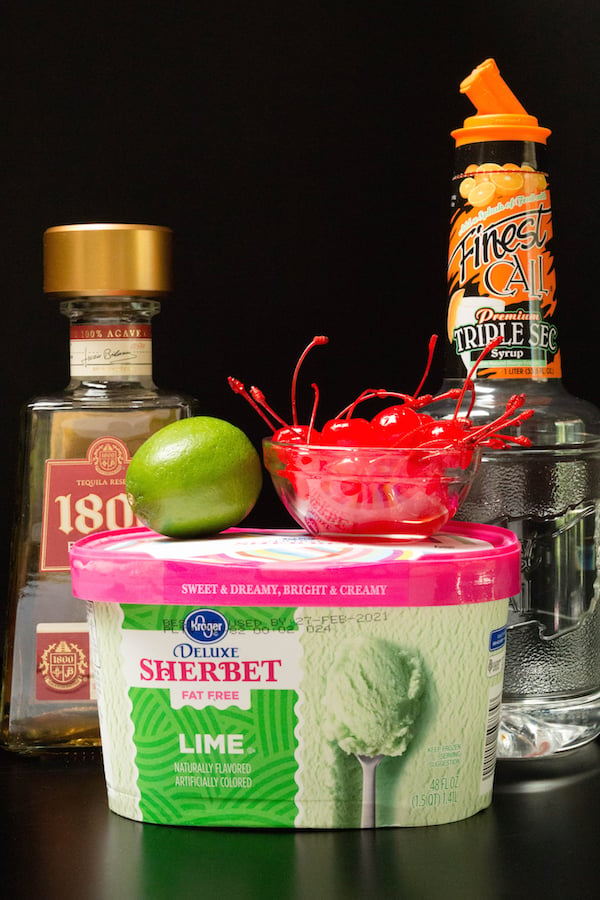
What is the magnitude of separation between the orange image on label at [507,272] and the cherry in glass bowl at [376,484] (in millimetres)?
137

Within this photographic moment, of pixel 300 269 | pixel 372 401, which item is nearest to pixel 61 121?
pixel 300 269

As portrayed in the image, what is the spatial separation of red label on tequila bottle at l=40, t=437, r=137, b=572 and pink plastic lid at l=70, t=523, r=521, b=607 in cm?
14

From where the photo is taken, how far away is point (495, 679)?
31.8 inches

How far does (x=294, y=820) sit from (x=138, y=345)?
0.37 metres

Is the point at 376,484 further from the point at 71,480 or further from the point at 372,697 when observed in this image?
the point at 71,480

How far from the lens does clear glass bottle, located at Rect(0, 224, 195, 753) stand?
0.95 m

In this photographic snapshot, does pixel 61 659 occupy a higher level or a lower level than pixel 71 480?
lower

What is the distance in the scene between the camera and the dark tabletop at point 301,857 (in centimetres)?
72

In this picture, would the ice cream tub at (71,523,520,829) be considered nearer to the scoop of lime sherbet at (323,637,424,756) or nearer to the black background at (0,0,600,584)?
the scoop of lime sherbet at (323,637,424,756)

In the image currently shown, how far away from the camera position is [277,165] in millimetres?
1196

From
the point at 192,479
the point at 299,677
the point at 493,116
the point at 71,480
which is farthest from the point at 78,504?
the point at 493,116

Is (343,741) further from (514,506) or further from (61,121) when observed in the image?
(61,121)

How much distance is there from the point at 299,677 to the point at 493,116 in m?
0.44

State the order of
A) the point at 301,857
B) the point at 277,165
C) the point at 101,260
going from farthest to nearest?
the point at 277,165 → the point at 101,260 → the point at 301,857
